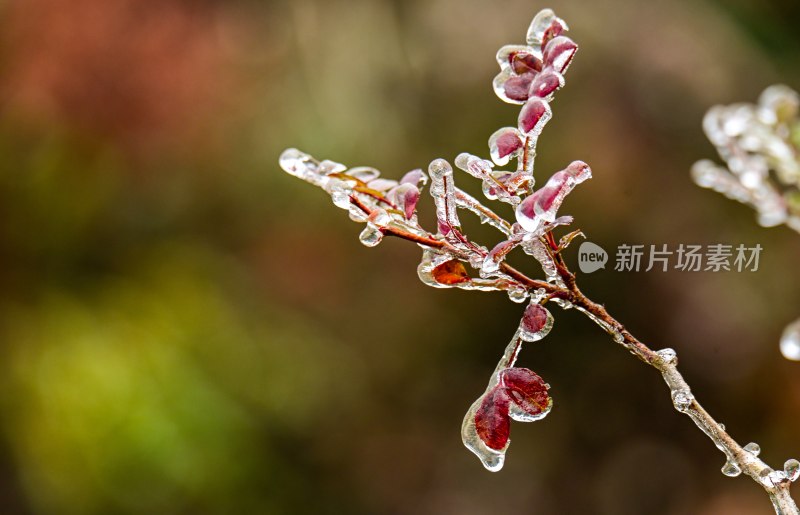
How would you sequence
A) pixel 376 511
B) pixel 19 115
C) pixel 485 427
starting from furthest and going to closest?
1. pixel 376 511
2. pixel 19 115
3. pixel 485 427

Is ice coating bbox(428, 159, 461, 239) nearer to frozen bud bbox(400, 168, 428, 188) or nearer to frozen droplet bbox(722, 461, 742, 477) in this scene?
frozen bud bbox(400, 168, 428, 188)

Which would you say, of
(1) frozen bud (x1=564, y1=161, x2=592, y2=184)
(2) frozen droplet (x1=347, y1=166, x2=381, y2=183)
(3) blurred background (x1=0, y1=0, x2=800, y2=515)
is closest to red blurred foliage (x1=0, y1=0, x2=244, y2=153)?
(3) blurred background (x1=0, y1=0, x2=800, y2=515)

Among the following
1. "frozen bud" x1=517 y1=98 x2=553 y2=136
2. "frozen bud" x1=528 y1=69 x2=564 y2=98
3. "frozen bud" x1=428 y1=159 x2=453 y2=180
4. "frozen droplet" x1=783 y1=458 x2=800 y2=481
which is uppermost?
"frozen bud" x1=528 y1=69 x2=564 y2=98

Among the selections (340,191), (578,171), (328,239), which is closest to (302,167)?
(340,191)

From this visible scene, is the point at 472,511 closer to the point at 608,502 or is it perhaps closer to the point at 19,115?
the point at 608,502

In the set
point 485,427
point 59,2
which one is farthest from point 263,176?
point 485,427

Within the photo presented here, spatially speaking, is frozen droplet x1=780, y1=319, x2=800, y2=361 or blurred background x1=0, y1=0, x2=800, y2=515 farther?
blurred background x1=0, y1=0, x2=800, y2=515

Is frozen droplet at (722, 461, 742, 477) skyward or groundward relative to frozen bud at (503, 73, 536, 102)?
groundward
